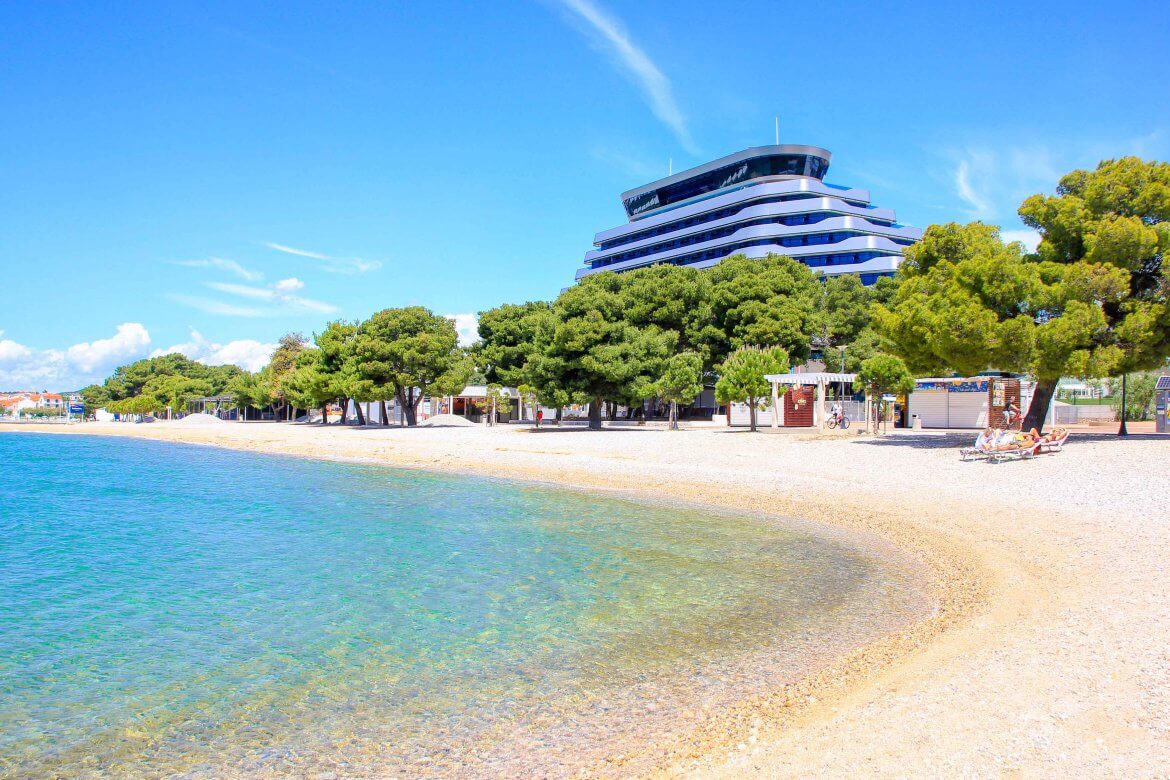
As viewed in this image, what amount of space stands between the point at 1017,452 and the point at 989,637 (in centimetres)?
1513

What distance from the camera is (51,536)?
16.4m

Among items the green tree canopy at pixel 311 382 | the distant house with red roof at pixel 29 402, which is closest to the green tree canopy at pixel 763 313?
the green tree canopy at pixel 311 382

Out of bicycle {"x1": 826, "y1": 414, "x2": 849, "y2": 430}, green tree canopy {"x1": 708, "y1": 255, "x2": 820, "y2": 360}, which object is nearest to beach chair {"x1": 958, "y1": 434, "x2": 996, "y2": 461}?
bicycle {"x1": 826, "y1": 414, "x2": 849, "y2": 430}

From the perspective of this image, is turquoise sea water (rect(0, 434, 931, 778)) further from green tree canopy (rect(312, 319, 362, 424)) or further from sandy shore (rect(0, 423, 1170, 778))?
green tree canopy (rect(312, 319, 362, 424))

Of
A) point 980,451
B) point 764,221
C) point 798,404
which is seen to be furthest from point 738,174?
point 980,451

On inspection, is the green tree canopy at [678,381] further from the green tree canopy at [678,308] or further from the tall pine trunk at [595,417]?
the green tree canopy at [678,308]

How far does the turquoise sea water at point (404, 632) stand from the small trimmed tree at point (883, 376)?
19000 mm

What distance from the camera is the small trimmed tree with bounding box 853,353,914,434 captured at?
32312 mm

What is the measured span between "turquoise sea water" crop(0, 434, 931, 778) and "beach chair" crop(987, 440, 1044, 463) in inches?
336

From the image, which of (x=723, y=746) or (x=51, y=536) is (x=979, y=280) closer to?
(x=723, y=746)

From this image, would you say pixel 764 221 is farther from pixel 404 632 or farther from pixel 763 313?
pixel 404 632

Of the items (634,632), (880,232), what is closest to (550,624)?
(634,632)

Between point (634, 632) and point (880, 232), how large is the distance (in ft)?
314

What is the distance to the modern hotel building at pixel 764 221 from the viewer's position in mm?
90250
